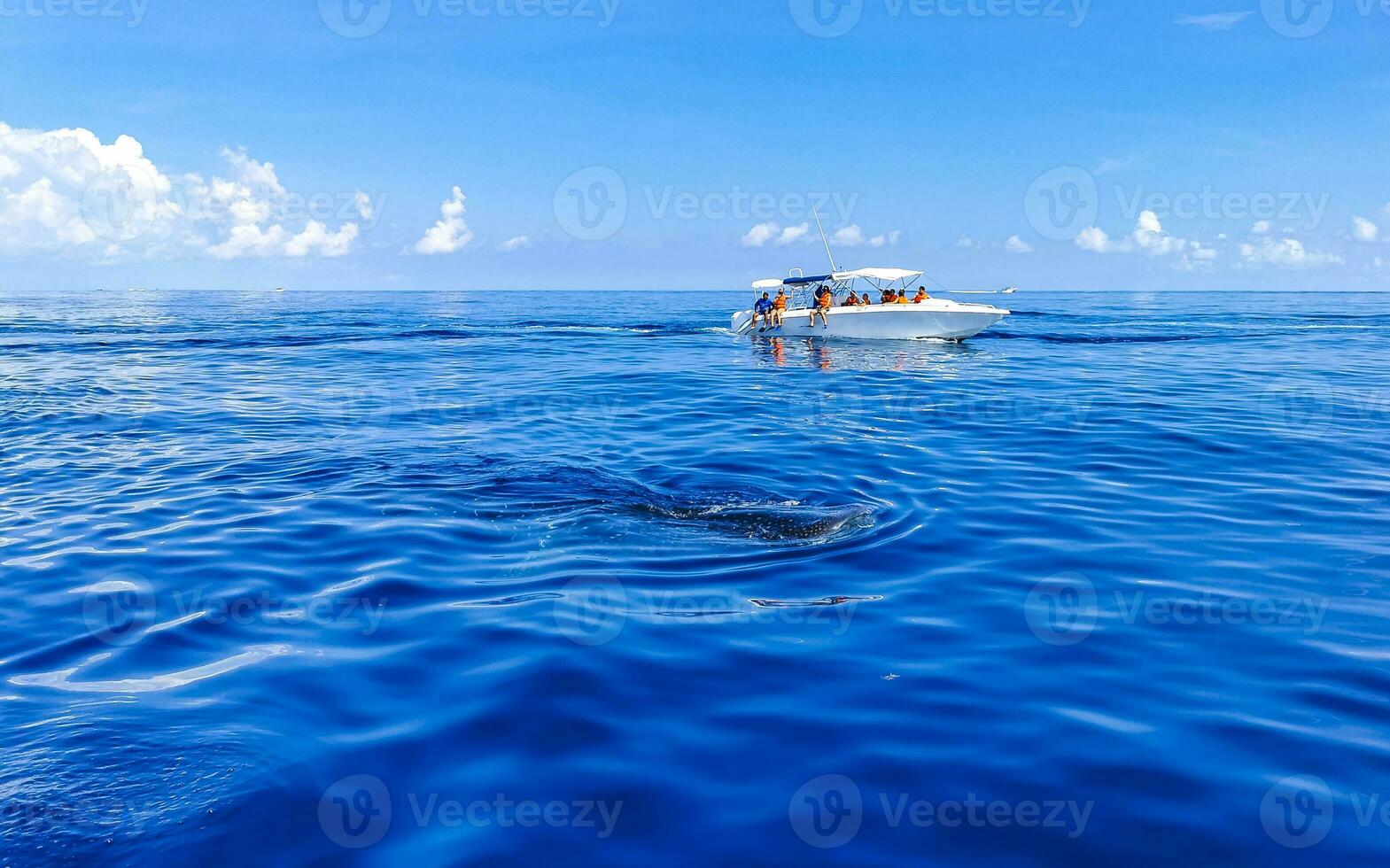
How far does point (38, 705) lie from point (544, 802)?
3458 millimetres

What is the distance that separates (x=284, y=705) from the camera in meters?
5.19

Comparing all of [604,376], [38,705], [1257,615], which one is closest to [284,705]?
[38,705]

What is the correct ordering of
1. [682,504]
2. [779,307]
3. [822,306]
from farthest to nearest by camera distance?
[779,307] < [822,306] < [682,504]

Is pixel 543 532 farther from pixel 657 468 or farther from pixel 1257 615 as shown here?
pixel 1257 615

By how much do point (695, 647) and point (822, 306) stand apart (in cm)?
3231

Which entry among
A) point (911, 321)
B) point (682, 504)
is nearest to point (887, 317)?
point (911, 321)

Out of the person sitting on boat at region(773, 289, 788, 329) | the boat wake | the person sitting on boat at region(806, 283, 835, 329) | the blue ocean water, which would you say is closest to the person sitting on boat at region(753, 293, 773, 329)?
the person sitting on boat at region(773, 289, 788, 329)

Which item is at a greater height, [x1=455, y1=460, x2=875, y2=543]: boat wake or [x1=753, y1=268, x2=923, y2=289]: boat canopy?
[x1=753, y1=268, x2=923, y2=289]: boat canopy

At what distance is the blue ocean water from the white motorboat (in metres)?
19.7

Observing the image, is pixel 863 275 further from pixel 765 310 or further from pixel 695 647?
pixel 695 647

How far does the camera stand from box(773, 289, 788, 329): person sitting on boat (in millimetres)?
39906

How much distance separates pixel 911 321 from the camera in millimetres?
34812

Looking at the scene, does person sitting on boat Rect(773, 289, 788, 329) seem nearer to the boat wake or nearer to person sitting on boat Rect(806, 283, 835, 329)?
person sitting on boat Rect(806, 283, 835, 329)

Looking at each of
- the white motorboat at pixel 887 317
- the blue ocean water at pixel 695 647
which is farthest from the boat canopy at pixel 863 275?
the blue ocean water at pixel 695 647
